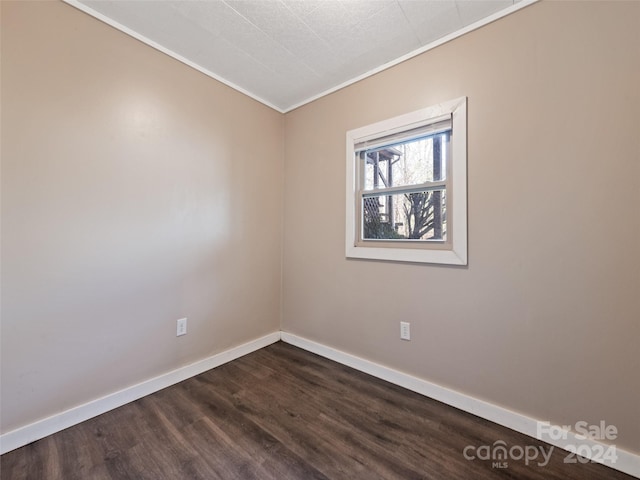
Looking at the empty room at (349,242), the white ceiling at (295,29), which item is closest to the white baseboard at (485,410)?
the empty room at (349,242)

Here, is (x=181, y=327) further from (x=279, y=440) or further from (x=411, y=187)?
(x=411, y=187)

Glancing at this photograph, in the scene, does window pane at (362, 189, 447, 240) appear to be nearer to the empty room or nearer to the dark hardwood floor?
the empty room

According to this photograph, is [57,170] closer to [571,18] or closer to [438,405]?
[438,405]

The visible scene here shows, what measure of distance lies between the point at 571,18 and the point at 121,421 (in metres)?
3.46

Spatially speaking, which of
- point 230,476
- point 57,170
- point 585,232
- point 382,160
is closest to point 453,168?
point 382,160

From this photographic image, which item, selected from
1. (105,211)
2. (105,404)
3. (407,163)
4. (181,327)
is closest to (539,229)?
(407,163)

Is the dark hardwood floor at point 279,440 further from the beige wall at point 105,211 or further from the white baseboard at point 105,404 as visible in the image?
the beige wall at point 105,211

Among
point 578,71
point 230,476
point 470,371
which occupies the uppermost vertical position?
point 578,71

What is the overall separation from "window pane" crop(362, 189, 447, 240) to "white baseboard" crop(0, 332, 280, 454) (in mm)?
1692

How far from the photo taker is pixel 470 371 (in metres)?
1.71

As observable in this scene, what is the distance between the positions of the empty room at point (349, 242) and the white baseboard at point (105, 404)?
0.4 inches

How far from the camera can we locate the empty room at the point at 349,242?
4.37 feet

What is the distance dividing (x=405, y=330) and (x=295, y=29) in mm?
2284

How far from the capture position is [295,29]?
177 cm
